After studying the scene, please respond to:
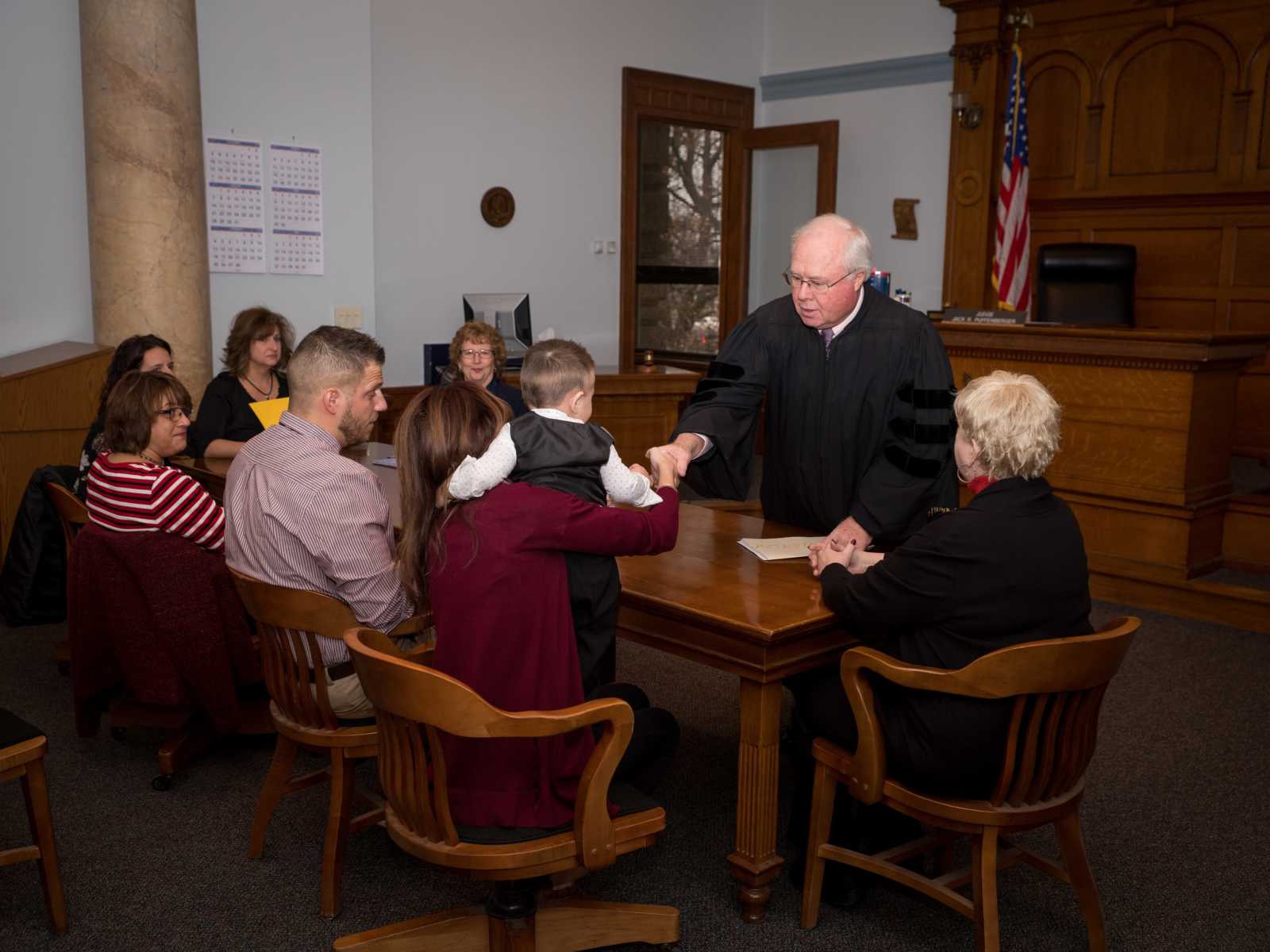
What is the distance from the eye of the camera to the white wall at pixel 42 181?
196 inches

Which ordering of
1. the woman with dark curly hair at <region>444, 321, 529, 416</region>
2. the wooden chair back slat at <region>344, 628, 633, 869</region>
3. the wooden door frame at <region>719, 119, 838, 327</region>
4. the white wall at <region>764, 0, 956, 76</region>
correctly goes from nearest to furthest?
the wooden chair back slat at <region>344, 628, 633, 869</region> → the woman with dark curly hair at <region>444, 321, 529, 416</region> → the white wall at <region>764, 0, 956, 76</region> → the wooden door frame at <region>719, 119, 838, 327</region>

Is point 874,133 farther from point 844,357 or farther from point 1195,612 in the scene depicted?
point 844,357

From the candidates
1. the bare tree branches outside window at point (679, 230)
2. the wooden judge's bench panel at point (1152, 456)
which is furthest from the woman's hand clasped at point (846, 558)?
the bare tree branches outside window at point (679, 230)

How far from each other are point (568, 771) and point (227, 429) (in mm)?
2809

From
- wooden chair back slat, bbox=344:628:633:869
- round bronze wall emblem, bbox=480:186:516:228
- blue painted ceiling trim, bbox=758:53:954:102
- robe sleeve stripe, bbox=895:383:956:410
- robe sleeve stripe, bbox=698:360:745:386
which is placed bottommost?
wooden chair back slat, bbox=344:628:633:869

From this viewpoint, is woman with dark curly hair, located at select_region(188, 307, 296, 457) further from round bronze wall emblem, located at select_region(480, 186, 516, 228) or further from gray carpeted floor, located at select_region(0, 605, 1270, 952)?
round bronze wall emblem, located at select_region(480, 186, 516, 228)

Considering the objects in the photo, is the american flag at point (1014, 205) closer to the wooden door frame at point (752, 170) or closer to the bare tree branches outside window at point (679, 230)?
the wooden door frame at point (752, 170)

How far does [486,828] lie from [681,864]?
92 centimetres

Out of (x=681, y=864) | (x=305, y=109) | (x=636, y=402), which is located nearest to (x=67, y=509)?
(x=681, y=864)

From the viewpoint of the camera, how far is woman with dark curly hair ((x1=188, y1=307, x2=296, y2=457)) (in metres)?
4.43

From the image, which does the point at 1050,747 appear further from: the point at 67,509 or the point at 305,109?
the point at 305,109

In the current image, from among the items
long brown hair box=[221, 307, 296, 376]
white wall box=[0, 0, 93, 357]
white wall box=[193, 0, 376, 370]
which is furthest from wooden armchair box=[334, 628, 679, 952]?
white wall box=[193, 0, 376, 370]

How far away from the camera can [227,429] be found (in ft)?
14.6

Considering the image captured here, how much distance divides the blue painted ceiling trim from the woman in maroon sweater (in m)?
6.65
